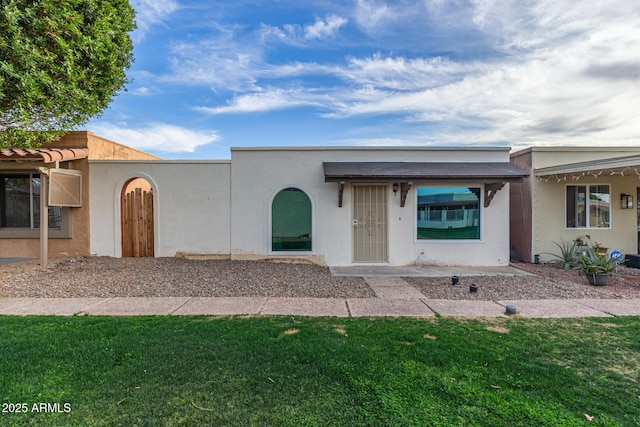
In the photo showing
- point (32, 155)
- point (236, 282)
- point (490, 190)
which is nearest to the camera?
point (236, 282)

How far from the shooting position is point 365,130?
45.8 ft

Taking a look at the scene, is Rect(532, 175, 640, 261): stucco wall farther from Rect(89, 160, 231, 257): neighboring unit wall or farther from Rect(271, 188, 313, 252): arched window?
Rect(89, 160, 231, 257): neighboring unit wall

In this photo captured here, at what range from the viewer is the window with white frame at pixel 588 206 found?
34.9 feet

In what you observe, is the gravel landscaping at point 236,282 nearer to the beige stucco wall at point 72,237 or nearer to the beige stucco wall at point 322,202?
the beige stucco wall at point 72,237

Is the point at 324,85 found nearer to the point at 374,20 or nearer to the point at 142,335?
the point at 374,20

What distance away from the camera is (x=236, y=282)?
7.34 meters

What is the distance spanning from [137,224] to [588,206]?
582 inches

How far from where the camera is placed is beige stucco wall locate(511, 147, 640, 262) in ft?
34.6

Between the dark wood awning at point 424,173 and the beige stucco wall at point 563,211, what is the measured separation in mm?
1703

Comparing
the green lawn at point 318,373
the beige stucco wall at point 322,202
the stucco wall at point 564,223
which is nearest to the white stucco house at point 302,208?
the beige stucco wall at point 322,202

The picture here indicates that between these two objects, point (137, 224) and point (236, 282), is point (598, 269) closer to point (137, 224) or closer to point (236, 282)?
point (236, 282)

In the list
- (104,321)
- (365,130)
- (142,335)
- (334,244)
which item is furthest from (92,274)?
(365,130)

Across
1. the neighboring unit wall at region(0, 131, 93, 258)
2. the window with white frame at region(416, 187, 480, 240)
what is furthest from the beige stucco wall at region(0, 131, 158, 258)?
the window with white frame at region(416, 187, 480, 240)

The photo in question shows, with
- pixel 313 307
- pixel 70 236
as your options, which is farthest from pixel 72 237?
pixel 313 307
